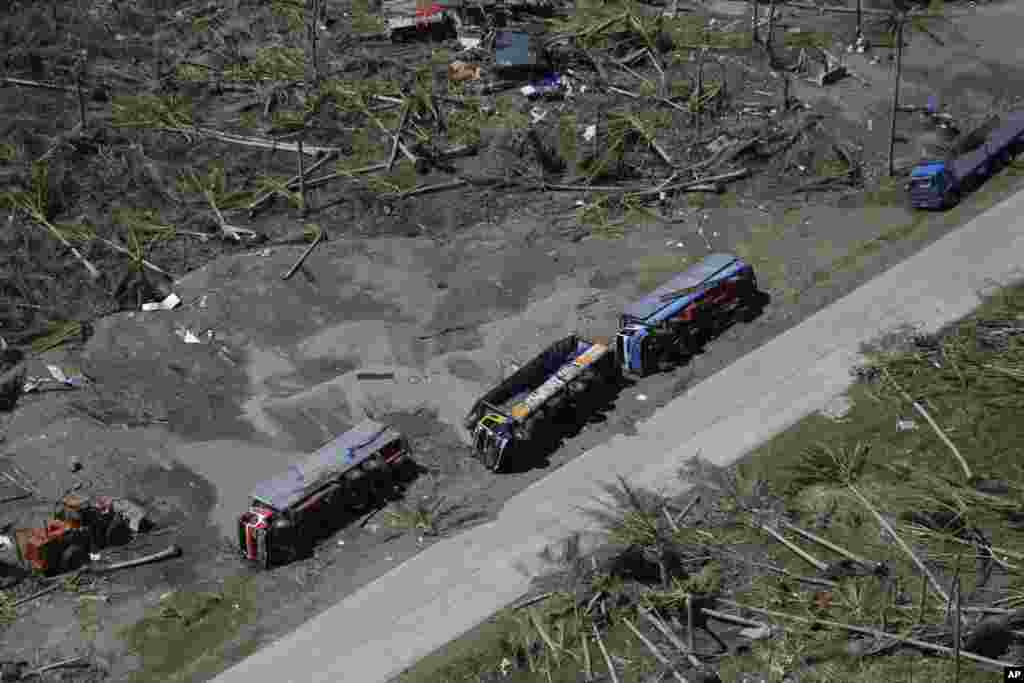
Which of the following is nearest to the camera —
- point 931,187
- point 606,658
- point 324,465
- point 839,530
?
point 606,658

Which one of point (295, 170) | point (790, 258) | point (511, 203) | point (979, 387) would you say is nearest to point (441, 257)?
point (511, 203)

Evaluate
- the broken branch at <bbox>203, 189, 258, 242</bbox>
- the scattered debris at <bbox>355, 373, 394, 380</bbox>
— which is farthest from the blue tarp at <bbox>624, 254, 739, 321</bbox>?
the broken branch at <bbox>203, 189, 258, 242</bbox>

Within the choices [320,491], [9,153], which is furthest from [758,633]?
[9,153]

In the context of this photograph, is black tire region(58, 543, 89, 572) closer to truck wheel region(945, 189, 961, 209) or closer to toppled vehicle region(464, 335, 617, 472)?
toppled vehicle region(464, 335, 617, 472)

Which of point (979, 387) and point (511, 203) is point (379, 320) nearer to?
point (511, 203)

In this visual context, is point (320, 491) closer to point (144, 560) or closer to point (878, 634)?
point (144, 560)

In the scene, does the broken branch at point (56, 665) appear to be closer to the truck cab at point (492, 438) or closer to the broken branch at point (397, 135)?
the truck cab at point (492, 438)
